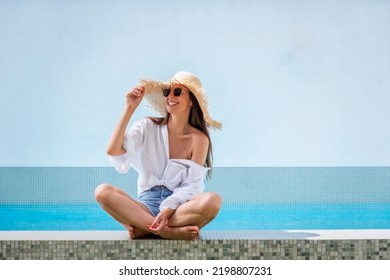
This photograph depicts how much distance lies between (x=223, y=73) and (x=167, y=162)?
9.57 m

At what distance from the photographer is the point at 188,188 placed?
17.6ft

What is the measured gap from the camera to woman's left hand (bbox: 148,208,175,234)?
5.20 meters

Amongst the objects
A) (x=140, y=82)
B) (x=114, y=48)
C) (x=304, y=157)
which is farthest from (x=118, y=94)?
(x=140, y=82)

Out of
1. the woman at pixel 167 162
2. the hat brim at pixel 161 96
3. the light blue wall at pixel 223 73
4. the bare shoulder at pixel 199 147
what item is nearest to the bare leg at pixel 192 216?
the woman at pixel 167 162

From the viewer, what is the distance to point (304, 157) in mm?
14977

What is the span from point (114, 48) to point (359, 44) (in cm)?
509

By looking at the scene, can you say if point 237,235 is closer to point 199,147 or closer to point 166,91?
point 199,147

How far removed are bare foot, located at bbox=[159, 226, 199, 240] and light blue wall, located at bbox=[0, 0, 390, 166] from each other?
9.50 metres

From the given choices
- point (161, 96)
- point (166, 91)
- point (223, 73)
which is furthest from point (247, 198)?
point (166, 91)

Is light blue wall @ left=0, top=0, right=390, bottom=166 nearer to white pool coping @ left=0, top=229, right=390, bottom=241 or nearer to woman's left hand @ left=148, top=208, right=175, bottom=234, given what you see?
white pool coping @ left=0, top=229, right=390, bottom=241

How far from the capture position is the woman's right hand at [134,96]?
539 centimetres

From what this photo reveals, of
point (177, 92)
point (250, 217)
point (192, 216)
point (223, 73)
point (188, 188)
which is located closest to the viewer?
point (192, 216)
